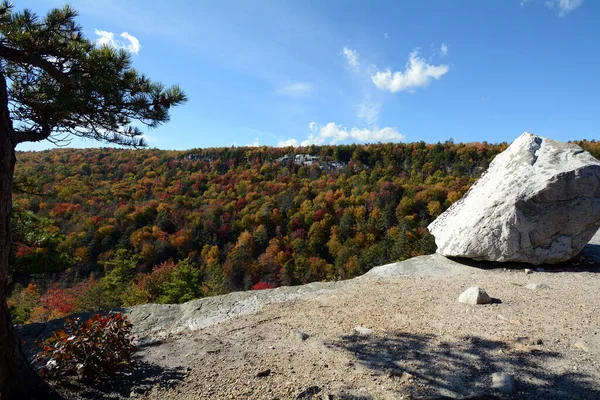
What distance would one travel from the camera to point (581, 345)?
3588mm

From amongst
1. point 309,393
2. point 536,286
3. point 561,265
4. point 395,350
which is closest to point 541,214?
point 561,265

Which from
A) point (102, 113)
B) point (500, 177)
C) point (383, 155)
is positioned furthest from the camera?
point (383, 155)

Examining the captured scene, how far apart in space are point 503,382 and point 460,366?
1.45 feet

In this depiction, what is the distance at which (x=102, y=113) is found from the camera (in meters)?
3.75

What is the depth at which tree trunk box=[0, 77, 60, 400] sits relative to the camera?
2.78 m

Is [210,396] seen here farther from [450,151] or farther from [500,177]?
[450,151]

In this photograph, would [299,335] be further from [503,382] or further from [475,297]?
[475,297]

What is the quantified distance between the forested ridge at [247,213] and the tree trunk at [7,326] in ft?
77.4

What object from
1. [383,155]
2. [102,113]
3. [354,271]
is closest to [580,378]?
[102,113]

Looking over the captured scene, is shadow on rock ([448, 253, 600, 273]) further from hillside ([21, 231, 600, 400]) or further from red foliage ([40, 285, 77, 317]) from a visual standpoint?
red foliage ([40, 285, 77, 317])

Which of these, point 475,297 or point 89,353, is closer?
point 89,353

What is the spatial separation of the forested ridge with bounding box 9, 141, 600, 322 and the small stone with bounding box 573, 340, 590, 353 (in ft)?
80.6

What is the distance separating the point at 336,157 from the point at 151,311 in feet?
229

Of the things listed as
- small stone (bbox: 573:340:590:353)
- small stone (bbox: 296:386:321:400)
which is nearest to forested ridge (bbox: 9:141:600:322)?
small stone (bbox: 296:386:321:400)
